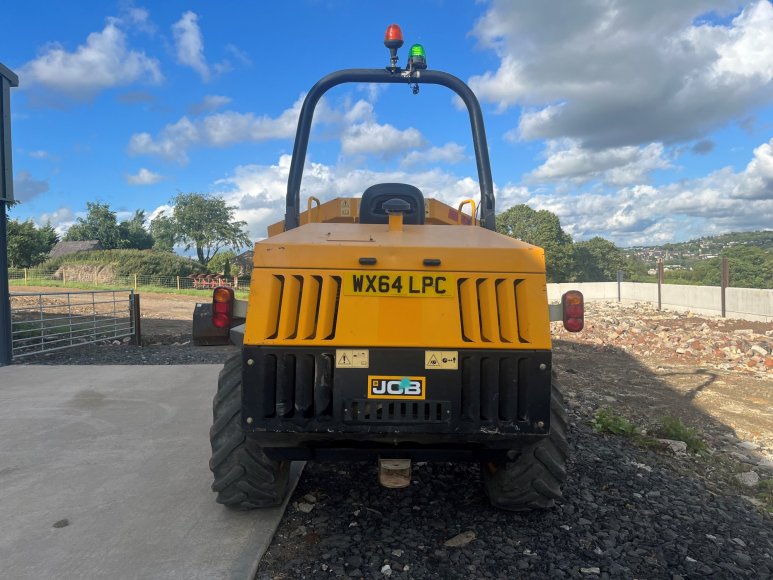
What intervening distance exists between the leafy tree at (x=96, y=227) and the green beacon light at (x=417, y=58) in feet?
217

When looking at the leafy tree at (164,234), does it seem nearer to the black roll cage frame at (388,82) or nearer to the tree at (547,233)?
the tree at (547,233)

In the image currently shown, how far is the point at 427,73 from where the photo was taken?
4.14 m

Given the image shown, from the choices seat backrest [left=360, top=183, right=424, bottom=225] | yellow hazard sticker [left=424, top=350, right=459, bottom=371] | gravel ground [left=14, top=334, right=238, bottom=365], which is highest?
seat backrest [left=360, top=183, right=424, bottom=225]

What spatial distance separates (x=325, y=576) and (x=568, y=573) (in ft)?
3.90

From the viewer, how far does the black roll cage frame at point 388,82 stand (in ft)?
13.4

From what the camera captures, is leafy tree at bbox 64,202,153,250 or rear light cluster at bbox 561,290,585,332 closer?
rear light cluster at bbox 561,290,585,332

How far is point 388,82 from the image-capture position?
423cm

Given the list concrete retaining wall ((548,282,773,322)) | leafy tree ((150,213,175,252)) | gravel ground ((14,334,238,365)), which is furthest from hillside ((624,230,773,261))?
leafy tree ((150,213,175,252))

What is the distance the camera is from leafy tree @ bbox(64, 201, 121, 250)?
63.5m

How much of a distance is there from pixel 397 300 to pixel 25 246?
5511 centimetres

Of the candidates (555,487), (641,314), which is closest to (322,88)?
(555,487)

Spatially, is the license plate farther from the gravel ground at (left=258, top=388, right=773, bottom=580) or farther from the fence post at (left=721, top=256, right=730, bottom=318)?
the fence post at (left=721, top=256, right=730, bottom=318)

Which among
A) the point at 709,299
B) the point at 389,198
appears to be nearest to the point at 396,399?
the point at 389,198

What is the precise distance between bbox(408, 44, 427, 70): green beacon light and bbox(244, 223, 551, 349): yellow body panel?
1.77 metres
